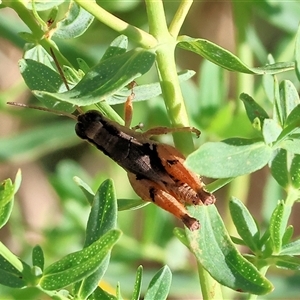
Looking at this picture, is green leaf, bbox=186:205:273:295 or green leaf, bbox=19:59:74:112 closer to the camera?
green leaf, bbox=186:205:273:295

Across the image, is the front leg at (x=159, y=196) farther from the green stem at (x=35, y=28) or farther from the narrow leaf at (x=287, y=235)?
the green stem at (x=35, y=28)

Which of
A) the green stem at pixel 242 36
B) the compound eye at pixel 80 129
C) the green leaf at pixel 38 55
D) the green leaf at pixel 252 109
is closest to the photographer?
the green leaf at pixel 252 109

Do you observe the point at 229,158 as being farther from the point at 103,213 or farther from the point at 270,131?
the point at 103,213

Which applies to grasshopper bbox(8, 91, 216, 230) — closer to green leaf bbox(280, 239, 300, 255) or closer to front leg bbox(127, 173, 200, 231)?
front leg bbox(127, 173, 200, 231)

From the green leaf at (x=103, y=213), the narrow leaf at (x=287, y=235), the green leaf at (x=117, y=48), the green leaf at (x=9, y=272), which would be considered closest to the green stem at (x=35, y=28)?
the green leaf at (x=117, y=48)

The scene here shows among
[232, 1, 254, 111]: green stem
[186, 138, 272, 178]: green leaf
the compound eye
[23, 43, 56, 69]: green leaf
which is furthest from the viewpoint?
[232, 1, 254, 111]: green stem

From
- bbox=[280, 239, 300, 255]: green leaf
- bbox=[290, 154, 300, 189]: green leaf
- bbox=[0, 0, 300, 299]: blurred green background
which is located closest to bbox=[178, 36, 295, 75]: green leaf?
bbox=[290, 154, 300, 189]: green leaf
